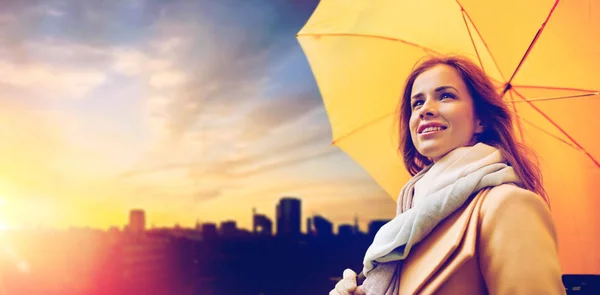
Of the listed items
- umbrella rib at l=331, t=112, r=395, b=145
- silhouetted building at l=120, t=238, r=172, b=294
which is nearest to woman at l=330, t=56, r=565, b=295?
umbrella rib at l=331, t=112, r=395, b=145

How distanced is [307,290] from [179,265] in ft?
24.4

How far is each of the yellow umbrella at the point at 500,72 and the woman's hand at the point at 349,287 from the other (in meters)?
1.37

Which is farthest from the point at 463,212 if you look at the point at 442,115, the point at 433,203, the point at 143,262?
the point at 143,262

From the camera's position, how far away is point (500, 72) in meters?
2.81

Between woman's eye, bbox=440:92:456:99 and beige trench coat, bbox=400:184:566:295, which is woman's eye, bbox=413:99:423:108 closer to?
woman's eye, bbox=440:92:456:99

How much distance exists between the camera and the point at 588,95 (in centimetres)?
280

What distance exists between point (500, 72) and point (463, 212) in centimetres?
133

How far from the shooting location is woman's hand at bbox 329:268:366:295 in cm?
202

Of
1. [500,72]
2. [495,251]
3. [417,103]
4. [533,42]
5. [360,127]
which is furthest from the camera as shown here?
[360,127]

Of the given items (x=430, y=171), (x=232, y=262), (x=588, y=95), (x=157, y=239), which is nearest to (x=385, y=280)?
(x=430, y=171)

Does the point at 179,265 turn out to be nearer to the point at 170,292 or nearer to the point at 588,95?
the point at 170,292

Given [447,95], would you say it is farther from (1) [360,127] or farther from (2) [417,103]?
(1) [360,127]

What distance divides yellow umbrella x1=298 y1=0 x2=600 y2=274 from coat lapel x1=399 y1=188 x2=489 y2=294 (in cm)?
125

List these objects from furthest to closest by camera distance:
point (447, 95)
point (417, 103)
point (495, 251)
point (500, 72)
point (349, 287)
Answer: point (500, 72)
point (417, 103)
point (447, 95)
point (349, 287)
point (495, 251)
